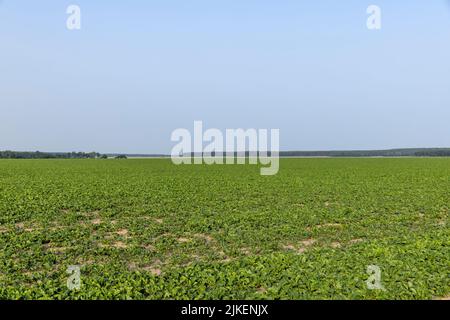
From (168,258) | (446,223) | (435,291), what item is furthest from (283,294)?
(446,223)

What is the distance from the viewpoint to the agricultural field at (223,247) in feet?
22.3

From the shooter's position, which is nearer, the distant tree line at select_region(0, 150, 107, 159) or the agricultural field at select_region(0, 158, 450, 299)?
the agricultural field at select_region(0, 158, 450, 299)

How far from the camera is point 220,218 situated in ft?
44.6

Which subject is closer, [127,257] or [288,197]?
[127,257]

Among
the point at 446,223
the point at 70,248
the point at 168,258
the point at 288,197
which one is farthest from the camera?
the point at 288,197

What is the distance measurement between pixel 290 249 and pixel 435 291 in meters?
3.85

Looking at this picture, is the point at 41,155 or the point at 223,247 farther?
the point at 41,155

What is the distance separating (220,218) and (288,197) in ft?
23.4

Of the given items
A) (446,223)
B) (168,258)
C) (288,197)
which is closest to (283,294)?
(168,258)

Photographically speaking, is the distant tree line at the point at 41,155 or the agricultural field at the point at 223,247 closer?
the agricultural field at the point at 223,247

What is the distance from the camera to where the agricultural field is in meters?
6.80

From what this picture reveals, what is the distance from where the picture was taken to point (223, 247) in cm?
988
